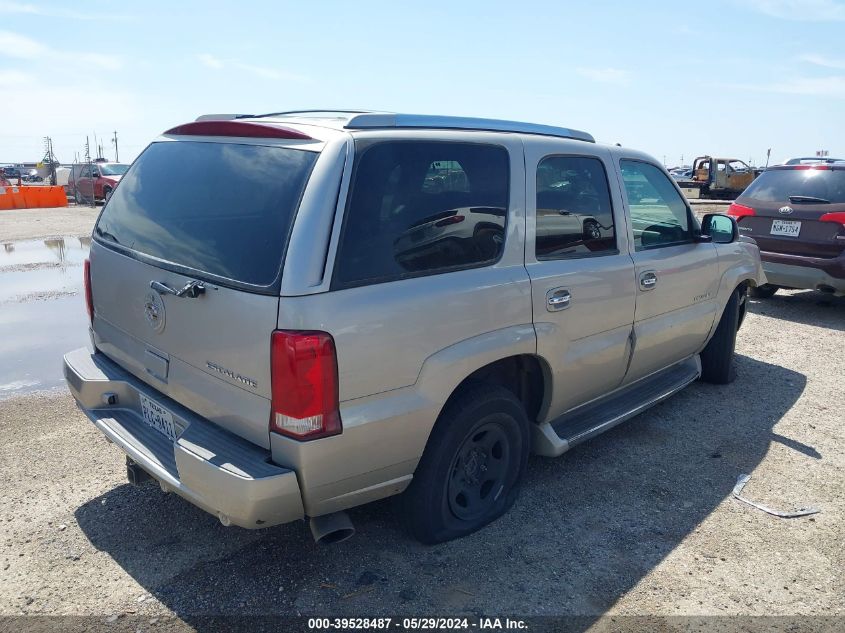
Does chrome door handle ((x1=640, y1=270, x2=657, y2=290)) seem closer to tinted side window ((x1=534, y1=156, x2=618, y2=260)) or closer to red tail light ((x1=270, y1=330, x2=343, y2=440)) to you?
tinted side window ((x1=534, y1=156, x2=618, y2=260))

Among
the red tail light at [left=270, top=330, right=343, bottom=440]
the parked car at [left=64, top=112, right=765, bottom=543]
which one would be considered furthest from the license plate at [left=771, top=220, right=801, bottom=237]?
the red tail light at [left=270, top=330, right=343, bottom=440]

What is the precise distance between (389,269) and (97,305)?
1756mm

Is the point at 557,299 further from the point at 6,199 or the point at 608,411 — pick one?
the point at 6,199

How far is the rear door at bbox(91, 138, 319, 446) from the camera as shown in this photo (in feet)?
8.28

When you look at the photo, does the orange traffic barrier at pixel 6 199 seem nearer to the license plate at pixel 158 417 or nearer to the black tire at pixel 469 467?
the license plate at pixel 158 417

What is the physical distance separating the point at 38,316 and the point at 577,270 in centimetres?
651

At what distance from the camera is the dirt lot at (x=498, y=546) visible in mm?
2850

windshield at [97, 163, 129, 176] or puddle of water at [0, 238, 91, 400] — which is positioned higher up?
windshield at [97, 163, 129, 176]

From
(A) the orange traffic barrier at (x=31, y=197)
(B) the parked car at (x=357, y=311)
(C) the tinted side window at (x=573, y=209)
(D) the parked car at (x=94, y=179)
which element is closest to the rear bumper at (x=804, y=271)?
(B) the parked car at (x=357, y=311)

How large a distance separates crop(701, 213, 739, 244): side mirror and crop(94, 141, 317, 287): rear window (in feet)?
11.0

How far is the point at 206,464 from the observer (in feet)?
8.21

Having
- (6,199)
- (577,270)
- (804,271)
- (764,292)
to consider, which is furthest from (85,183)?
(577,270)

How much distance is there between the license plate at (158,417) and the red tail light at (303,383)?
70 centimetres

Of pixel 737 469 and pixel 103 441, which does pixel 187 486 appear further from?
pixel 737 469
